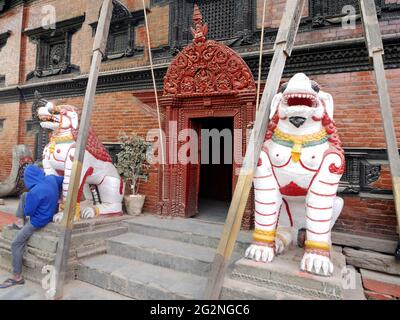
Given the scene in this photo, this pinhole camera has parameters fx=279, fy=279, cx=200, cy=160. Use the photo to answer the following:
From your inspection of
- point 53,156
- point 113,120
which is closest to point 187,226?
point 53,156

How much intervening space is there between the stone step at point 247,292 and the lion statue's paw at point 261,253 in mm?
279

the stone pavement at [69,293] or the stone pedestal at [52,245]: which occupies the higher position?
the stone pedestal at [52,245]

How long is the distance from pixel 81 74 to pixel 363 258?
6.94 metres

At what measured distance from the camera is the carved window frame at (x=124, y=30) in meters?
6.34

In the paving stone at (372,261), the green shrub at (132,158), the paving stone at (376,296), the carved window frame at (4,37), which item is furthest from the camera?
the carved window frame at (4,37)

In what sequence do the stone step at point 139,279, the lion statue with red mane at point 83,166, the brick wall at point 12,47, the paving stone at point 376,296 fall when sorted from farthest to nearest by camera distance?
1. the brick wall at point 12,47
2. the lion statue with red mane at point 83,166
3. the stone step at point 139,279
4. the paving stone at point 376,296

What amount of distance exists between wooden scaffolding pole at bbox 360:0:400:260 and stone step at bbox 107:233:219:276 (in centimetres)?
225

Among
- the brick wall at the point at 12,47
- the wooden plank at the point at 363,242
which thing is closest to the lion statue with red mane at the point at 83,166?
the wooden plank at the point at 363,242

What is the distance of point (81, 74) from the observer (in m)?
6.92

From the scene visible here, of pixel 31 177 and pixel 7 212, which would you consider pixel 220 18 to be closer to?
pixel 31 177

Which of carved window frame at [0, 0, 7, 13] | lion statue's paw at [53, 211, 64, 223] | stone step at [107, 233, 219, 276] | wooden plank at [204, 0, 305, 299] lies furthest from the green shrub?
carved window frame at [0, 0, 7, 13]

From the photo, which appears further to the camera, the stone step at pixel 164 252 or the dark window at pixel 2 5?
the dark window at pixel 2 5

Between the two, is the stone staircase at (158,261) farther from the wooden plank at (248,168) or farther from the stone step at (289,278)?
the wooden plank at (248,168)

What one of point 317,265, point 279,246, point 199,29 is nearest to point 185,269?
point 279,246
